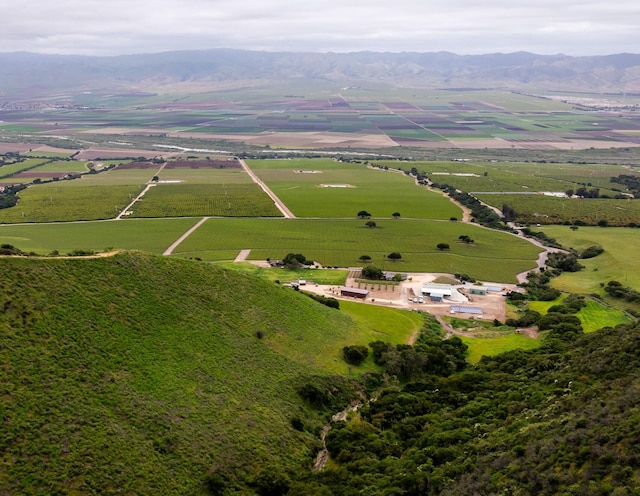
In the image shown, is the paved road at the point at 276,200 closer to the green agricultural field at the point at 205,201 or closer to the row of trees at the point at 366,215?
the green agricultural field at the point at 205,201

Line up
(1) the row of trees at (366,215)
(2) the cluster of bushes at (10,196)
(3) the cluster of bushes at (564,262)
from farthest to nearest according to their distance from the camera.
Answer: (2) the cluster of bushes at (10,196), (1) the row of trees at (366,215), (3) the cluster of bushes at (564,262)

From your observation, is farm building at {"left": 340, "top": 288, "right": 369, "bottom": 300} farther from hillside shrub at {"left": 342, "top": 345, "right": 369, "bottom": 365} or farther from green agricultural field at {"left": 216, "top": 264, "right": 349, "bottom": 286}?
hillside shrub at {"left": 342, "top": 345, "right": 369, "bottom": 365}

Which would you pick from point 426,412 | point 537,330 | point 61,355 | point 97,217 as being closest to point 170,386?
point 61,355

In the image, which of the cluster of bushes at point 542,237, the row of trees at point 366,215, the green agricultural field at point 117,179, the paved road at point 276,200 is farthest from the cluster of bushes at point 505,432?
the green agricultural field at point 117,179

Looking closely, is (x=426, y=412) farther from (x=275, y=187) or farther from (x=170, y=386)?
(x=275, y=187)

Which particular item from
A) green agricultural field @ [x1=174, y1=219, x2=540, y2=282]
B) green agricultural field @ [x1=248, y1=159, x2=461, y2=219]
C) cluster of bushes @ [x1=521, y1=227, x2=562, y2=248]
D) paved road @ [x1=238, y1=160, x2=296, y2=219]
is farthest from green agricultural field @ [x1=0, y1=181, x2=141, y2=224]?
cluster of bushes @ [x1=521, y1=227, x2=562, y2=248]

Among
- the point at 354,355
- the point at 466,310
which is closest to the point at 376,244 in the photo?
the point at 466,310
